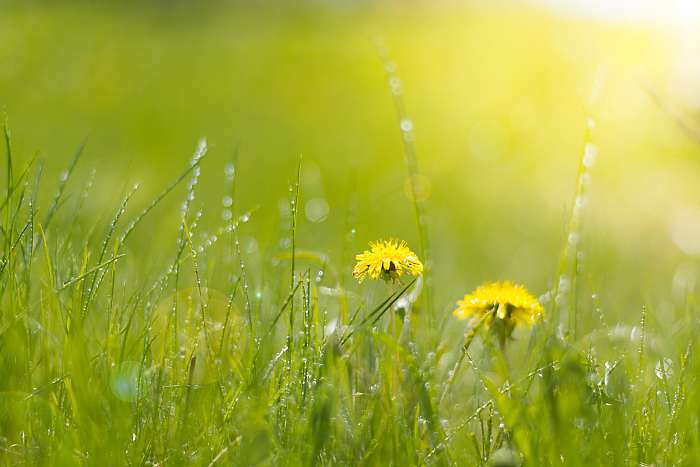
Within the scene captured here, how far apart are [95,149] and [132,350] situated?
13.7 ft

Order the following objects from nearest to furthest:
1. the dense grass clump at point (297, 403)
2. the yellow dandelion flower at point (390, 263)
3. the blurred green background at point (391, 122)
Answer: the dense grass clump at point (297, 403) → the yellow dandelion flower at point (390, 263) → the blurred green background at point (391, 122)

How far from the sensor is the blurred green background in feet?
13.1

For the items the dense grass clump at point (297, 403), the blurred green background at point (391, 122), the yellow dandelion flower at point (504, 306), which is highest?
the blurred green background at point (391, 122)

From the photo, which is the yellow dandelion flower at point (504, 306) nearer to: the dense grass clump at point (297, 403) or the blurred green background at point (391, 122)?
the dense grass clump at point (297, 403)

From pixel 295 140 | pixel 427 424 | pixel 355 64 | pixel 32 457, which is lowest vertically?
pixel 32 457

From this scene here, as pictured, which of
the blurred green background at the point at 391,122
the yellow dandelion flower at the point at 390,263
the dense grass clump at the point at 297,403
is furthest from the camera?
the blurred green background at the point at 391,122

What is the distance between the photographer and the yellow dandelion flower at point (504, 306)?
1287 mm

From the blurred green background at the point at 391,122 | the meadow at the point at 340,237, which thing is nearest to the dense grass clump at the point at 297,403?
the meadow at the point at 340,237

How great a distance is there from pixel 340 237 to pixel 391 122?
2.49 m

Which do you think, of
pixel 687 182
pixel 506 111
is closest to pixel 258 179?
pixel 506 111

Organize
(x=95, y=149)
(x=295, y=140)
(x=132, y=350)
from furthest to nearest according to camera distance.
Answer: (x=295, y=140) < (x=95, y=149) < (x=132, y=350)

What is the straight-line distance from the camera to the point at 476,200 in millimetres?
4926

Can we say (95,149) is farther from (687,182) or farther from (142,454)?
(142,454)

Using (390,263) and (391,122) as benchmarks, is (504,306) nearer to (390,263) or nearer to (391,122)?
(390,263)
